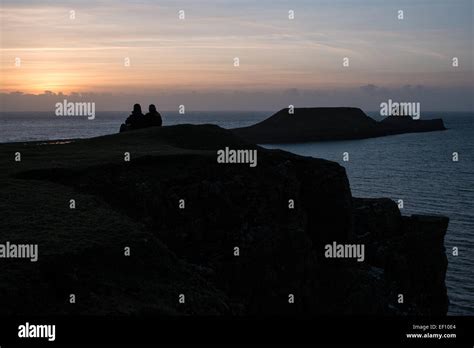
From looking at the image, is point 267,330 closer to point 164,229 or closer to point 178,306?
point 178,306

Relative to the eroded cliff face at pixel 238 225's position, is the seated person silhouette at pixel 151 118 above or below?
above

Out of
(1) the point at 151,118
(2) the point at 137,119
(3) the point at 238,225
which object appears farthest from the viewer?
(2) the point at 137,119

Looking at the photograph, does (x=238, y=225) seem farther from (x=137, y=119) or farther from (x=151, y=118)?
(x=137, y=119)

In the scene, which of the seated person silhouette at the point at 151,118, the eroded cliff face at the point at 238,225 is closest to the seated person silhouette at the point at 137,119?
the seated person silhouette at the point at 151,118

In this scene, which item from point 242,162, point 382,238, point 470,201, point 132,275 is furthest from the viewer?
point 470,201

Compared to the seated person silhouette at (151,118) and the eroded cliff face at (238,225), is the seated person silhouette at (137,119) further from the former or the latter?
the eroded cliff face at (238,225)

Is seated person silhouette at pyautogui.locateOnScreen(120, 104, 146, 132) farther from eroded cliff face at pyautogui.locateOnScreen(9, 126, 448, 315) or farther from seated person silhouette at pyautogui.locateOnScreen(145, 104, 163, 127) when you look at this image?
eroded cliff face at pyautogui.locateOnScreen(9, 126, 448, 315)

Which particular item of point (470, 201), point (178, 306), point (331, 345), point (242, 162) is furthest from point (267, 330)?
point (470, 201)

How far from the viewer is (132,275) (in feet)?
64.0

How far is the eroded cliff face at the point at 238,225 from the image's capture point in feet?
81.3

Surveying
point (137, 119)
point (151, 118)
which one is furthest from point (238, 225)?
point (137, 119)

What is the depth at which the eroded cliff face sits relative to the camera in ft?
81.3

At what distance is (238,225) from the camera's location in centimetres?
2936

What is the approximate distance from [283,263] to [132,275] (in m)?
12.5
